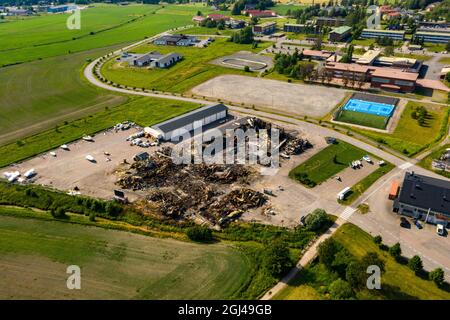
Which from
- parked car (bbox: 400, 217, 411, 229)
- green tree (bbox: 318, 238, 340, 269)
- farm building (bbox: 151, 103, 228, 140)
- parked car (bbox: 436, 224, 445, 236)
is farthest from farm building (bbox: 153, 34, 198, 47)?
green tree (bbox: 318, 238, 340, 269)

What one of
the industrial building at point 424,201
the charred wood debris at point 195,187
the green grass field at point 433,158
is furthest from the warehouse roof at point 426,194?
the charred wood debris at point 195,187

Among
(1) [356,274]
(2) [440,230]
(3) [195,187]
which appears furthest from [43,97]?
(2) [440,230]

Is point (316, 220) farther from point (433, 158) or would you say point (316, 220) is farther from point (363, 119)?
point (363, 119)

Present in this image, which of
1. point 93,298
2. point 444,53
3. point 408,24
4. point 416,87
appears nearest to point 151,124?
point 93,298

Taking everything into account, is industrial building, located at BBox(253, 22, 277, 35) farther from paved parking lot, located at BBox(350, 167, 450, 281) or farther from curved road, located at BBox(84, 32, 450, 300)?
paved parking lot, located at BBox(350, 167, 450, 281)

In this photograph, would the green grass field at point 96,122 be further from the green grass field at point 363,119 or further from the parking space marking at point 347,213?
the parking space marking at point 347,213

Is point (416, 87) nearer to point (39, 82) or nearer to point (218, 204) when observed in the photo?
point (218, 204)
